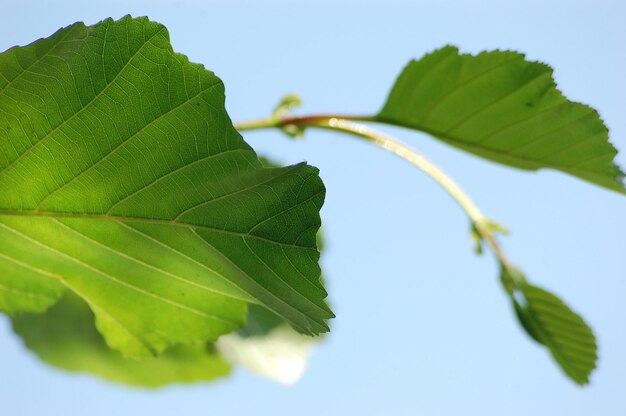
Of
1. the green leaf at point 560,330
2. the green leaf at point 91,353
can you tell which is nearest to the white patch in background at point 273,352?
the green leaf at point 91,353

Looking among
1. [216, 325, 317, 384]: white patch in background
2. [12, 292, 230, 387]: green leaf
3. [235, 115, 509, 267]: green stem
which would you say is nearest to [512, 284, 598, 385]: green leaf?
[235, 115, 509, 267]: green stem

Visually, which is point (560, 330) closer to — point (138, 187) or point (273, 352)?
point (273, 352)

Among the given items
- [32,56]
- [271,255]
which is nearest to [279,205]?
[271,255]

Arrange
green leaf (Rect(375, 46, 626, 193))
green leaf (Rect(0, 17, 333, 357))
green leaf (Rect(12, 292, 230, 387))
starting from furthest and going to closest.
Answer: green leaf (Rect(12, 292, 230, 387)), green leaf (Rect(375, 46, 626, 193)), green leaf (Rect(0, 17, 333, 357))

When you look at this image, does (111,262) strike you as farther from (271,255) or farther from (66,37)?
(66,37)

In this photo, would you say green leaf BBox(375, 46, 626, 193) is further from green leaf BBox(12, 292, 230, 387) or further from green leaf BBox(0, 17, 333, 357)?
green leaf BBox(12, 292, 230, 387)

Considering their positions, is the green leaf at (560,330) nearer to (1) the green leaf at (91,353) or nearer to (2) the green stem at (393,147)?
(2) the green stem at (393,147)

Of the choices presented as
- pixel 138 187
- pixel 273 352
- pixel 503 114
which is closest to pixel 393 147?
pixel 503 114

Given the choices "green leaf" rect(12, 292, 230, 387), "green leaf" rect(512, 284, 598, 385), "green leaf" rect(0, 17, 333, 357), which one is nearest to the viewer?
"green leaf" rect(0, 17, 333, 357)
